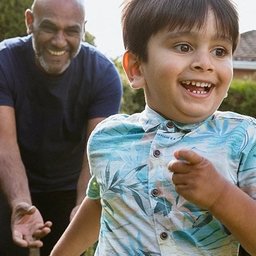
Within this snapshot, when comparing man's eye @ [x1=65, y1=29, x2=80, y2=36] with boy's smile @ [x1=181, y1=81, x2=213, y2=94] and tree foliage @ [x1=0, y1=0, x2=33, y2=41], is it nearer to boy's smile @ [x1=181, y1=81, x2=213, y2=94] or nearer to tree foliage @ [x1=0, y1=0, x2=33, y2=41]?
boy's smile @ [x1=181, y1=81, x2=213, y2=94]

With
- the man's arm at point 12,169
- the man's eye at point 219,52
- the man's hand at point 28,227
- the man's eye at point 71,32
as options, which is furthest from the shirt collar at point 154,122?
the man's eye at point 71,32

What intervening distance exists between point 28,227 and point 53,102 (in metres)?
1.07

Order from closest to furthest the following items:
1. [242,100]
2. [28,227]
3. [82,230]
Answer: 1. [82,230]
2. [28,227]
3. [242,100]

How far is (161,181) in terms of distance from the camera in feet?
8.18

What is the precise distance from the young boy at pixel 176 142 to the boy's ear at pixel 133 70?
0.17ft

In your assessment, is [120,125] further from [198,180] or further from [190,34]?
[198,180]

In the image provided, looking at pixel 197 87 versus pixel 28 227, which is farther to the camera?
pixel 28 227

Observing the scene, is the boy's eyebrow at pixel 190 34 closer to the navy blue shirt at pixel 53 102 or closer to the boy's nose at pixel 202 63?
the boy's nose at pixel 202 63

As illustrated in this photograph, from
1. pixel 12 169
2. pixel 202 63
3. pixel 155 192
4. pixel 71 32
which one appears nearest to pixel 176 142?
pixel 155 192

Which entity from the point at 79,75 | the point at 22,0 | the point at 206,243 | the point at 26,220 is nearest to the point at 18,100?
the point at 79,75

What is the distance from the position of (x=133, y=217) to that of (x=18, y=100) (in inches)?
101

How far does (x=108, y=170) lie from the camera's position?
2635mm

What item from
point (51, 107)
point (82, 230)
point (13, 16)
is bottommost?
point (13, 16)

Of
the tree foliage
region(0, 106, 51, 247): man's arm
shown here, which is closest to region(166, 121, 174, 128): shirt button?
region(0, 106, 51, 247): man's arm
